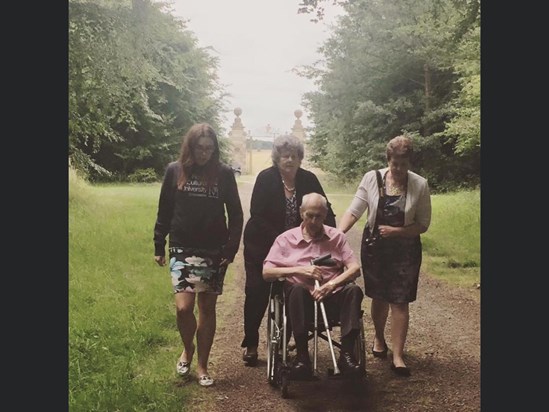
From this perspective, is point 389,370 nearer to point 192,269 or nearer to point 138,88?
point 192,269

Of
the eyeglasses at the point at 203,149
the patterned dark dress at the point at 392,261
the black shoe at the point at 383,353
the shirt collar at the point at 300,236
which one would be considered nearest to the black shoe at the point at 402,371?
the black shoe at the point at 383,353

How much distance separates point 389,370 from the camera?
3.10 m

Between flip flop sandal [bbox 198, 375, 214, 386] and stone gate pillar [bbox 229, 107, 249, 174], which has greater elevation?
stone gate pillar [bbox 229, 107, 249, 174]

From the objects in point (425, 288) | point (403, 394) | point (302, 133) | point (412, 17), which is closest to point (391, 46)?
point (412, 17)

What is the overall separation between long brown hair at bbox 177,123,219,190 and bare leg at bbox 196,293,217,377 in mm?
571

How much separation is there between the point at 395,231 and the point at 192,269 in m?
1.07

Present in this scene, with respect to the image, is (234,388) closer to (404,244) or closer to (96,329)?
(96,329)

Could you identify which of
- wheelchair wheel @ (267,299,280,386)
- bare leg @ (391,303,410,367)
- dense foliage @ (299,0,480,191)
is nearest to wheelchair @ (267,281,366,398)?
wheelchair wheel @ (267,299,280,386)

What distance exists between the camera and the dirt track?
2791 millimetres

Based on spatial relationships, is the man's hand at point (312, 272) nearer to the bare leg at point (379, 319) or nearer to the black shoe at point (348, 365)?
the black shoe at point (348, 365)

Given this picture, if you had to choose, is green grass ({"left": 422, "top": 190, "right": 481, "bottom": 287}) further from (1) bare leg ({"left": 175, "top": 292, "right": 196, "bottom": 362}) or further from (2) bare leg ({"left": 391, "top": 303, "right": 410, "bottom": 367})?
(1) bare leg ({"left": 175, "top": 292, "right": 196, "bottom": 362})

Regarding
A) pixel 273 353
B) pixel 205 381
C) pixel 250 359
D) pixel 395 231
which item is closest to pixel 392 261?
pixel 395 231

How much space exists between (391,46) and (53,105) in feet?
5.99

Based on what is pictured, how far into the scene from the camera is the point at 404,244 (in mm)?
3154
